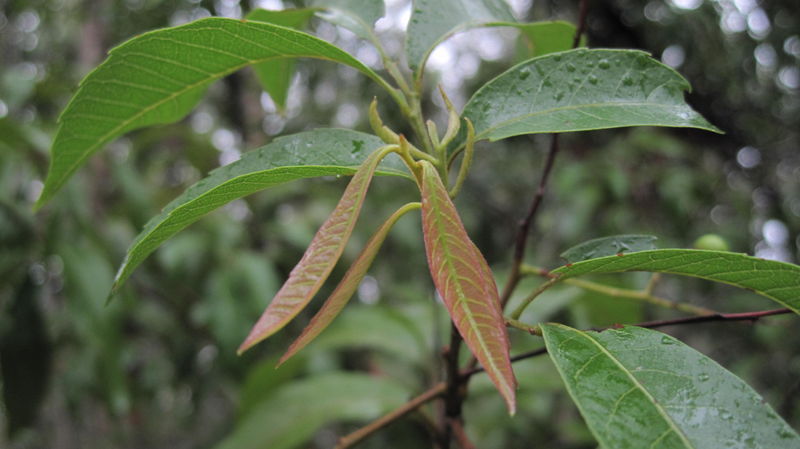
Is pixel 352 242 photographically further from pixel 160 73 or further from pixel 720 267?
pixel 720 267

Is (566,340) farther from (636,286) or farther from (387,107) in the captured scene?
(387,107)

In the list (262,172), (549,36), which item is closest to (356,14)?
(549,36)

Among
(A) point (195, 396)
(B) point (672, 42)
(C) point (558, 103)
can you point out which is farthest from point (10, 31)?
(C) point (558, 103)

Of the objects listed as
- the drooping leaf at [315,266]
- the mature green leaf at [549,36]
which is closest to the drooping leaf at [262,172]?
the drooping leaf at [315,266]

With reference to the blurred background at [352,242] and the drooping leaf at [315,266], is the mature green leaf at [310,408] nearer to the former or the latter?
the blurred background at [352,242]

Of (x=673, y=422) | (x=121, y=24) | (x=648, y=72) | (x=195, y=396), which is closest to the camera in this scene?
(x=673, y=422)

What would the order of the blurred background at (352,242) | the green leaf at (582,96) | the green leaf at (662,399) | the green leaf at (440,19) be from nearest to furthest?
Result: the green leaf at (662,399) < the green leaf at (582,96) < the green leaf at (440,19) < the blurred background at (352,242)
